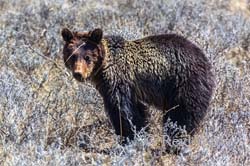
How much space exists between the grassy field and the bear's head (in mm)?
406

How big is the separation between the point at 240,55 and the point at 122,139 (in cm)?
465

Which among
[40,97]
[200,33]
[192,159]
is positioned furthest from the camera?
[200,33]

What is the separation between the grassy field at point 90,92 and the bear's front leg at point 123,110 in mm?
203

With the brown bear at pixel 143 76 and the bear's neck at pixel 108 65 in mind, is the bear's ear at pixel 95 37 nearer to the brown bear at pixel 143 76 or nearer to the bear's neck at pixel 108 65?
the brown bear at pixel 143 76

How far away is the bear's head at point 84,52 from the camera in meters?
6.17

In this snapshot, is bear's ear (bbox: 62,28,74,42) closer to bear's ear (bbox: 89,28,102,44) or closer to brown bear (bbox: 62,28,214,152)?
brown bear (bbox: 62,28,214,152)

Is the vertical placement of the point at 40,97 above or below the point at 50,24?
below

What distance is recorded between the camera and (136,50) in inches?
255

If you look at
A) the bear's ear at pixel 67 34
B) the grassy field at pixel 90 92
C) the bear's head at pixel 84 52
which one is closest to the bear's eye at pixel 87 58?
the bear's head at pixel 84 52

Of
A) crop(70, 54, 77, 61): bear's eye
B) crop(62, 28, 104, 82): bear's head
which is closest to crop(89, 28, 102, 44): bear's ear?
crop(62, 28, 104, 82): bear's head

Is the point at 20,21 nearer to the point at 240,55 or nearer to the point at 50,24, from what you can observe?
the point at 50,24

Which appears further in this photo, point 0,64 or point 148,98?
point 0,64

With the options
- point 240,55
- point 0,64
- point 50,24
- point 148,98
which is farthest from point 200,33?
point 148,98

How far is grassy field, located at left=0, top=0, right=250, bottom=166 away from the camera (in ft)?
18.3
